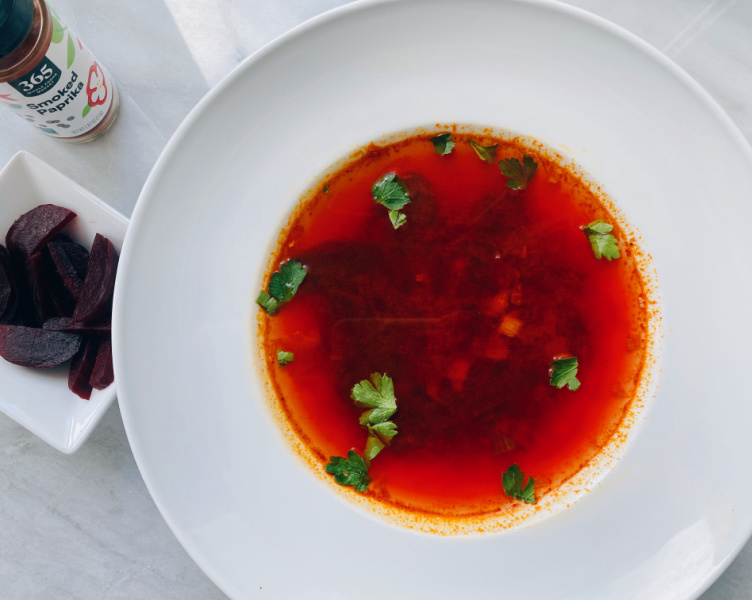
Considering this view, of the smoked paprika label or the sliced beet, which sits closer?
the smoked paprika label

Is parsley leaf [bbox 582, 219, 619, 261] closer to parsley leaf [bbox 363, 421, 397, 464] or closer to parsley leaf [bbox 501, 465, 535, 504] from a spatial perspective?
parsley leaf [bbox 501, 465, 535, 504]

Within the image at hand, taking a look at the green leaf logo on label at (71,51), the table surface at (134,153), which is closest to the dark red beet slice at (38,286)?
the table surface at (134,153)

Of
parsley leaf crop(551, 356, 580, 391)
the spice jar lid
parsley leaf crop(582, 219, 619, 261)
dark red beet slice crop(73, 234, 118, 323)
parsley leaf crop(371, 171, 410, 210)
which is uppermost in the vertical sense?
the spice jar lid

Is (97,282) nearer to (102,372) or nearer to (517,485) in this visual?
(102,372)

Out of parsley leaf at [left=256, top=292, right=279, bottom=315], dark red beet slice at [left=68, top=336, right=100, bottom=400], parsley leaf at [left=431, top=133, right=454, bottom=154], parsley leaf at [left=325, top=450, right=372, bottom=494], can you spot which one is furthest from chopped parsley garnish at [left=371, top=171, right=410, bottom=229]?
dark red beet slice at [left=68, top=336, right=100, bottom=400]

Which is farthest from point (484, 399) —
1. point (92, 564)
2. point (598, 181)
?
point (92, 564)
